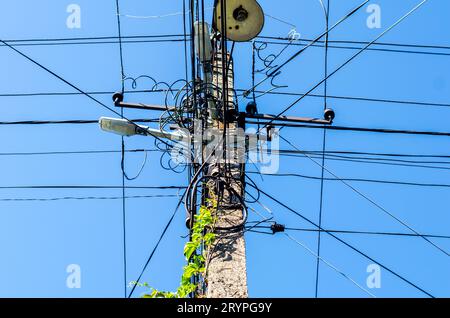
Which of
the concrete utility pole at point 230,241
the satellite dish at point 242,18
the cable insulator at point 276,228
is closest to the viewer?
the concrete utility pole at point 230,241

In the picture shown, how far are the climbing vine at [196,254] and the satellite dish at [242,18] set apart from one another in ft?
6.22

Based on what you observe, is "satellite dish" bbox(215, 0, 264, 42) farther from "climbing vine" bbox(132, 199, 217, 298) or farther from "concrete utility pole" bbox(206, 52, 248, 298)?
"climbing vine" bbox(132, 199, 217, 298)

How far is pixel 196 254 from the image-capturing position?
12.5 ft

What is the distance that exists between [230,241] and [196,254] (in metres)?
0.29

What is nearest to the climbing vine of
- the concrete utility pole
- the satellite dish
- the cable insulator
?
the concrete utility pole

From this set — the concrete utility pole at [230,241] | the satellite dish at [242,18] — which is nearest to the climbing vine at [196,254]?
the concrete utility pole at [230,241]

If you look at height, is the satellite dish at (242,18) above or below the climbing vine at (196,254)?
above

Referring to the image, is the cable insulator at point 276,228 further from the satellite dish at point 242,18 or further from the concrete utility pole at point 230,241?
the satellite dish at point 242,18

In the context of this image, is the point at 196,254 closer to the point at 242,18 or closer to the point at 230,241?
the point at 230,241

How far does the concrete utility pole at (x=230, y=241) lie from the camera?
3304mm

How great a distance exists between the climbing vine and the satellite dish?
189 cm

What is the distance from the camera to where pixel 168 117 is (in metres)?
5.26
